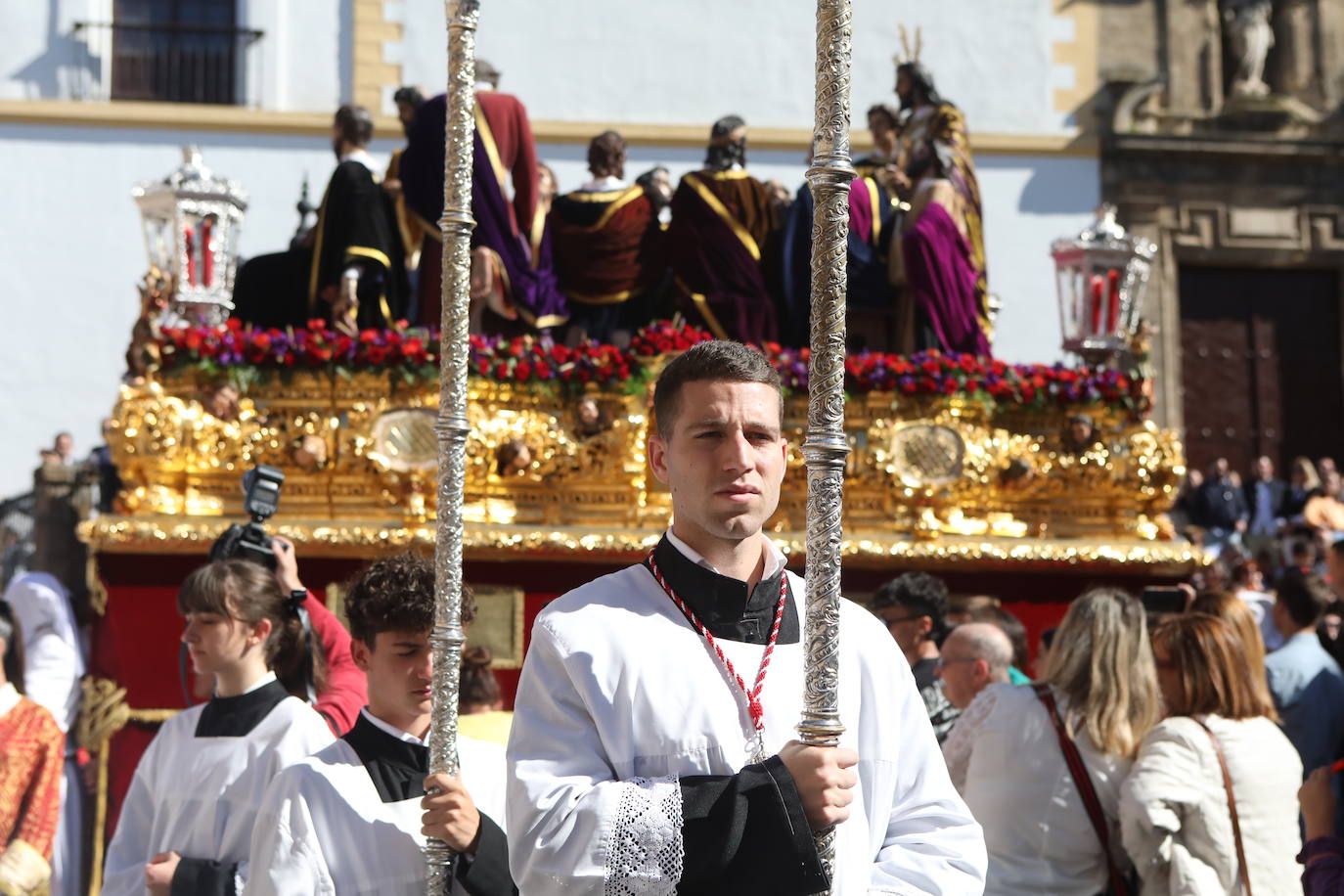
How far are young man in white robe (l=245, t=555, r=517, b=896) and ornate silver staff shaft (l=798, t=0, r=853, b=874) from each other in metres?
0.87

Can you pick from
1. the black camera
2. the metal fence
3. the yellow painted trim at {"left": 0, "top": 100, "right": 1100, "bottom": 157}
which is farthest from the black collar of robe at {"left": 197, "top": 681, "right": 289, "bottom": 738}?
the yellow painted trim at {"left": 0, "top": 100, "right": 1100, "bottom": 157}

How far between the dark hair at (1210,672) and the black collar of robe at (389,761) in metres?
1.96

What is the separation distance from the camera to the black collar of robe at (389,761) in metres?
3.41

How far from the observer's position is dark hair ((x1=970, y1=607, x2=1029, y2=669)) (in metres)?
5.90

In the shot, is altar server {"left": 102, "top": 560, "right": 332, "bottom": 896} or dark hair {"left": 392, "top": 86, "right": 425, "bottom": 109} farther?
dark hair {"left": 392, "top": 86, "right": 425, "bottom": 109}

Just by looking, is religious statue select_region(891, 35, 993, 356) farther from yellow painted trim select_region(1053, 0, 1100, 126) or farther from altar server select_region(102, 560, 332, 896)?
yellow painted trim select_region(1053, 0, 1100, 126)

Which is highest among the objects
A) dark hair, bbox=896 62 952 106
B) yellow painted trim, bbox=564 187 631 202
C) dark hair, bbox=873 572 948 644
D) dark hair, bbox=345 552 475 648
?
dark hair, bbox=896 62 952 106

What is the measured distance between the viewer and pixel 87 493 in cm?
1089

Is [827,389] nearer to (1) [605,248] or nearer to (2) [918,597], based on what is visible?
(2) [918,597]

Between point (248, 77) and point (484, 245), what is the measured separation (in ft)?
29.4

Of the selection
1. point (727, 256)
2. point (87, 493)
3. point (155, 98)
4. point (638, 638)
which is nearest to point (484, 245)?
point (727, 256)

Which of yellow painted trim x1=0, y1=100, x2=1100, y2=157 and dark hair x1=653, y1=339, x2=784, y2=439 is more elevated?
yellow painted trim x1=0, y1=100, x2=1100, y2=157

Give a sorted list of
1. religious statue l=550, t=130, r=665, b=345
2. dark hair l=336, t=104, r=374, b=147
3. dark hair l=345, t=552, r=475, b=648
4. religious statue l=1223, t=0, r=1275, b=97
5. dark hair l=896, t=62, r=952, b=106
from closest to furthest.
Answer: dark hair l=345, t=552, r=475, b=648 < dark hair l=336, t=104, r=374, b=147 < religious statue l=550, t=130, r=665, b=345 < dark hair l=896, t=62, r=952, b=106 < religious statue l=1223, t=0, r=1275, b=97

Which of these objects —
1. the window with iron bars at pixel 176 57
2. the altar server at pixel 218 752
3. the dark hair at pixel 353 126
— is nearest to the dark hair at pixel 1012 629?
the altar server at pixel 218 752
